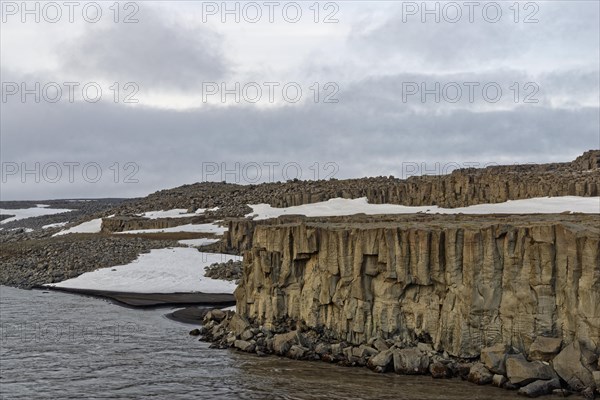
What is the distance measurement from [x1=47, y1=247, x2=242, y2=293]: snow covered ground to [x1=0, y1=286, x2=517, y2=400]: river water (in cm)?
1119

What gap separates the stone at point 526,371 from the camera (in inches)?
921

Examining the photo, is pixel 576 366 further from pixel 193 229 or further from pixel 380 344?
pixel 193 229

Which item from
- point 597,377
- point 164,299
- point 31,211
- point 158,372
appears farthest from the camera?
point 31,211

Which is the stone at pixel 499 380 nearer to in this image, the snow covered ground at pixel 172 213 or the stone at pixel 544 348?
the stone at pixel 544 348

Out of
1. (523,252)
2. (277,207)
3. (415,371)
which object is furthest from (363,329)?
(277,207)

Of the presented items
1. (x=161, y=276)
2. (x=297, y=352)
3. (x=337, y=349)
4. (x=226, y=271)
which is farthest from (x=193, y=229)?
(x=337, y=349)

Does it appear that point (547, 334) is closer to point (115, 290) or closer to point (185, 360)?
Result: point (185, 360)

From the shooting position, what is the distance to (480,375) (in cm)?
2433

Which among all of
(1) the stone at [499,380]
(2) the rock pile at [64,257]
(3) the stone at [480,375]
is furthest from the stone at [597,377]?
(2) the rock pile at [64,257]

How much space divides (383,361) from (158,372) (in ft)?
28.0

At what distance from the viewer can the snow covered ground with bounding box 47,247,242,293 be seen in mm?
49406

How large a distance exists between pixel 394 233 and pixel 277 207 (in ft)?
174

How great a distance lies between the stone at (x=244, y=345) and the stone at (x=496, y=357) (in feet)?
33.3

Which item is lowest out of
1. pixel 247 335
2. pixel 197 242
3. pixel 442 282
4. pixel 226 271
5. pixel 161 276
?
pixel 247 335
